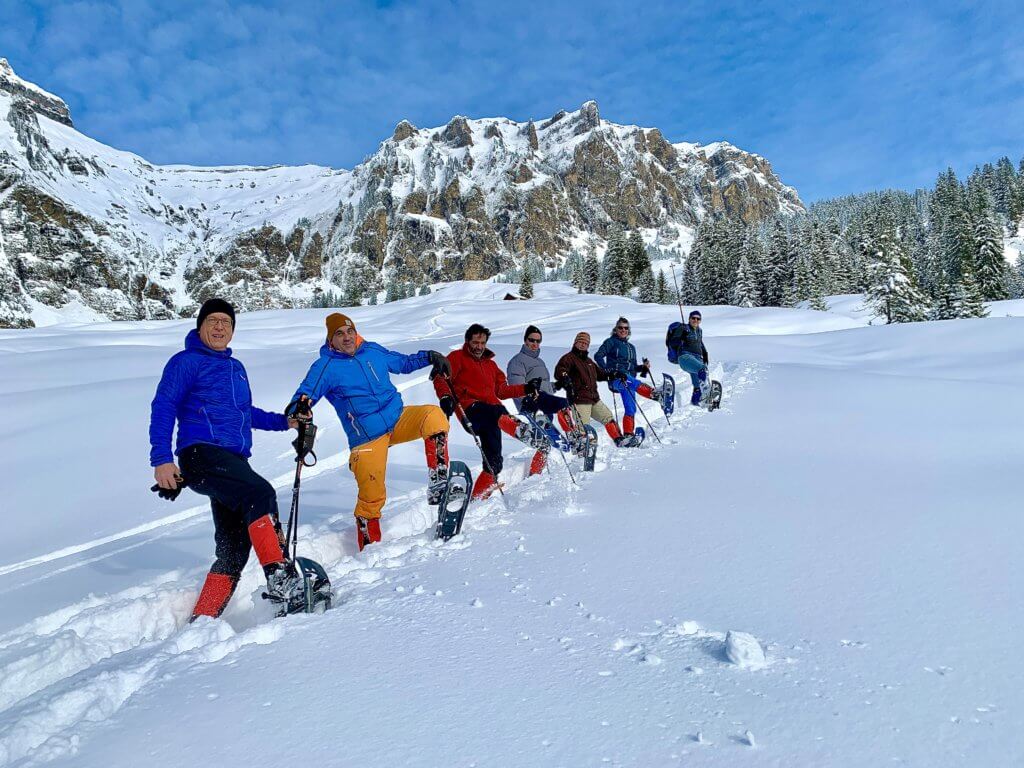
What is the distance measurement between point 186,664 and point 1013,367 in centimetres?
1557

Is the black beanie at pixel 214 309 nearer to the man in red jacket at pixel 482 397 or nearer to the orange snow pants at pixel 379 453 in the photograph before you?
the orange snow pants at pixel 379 453

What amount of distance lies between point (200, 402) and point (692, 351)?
1000cm

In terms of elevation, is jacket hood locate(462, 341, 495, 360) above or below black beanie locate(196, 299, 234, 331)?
below

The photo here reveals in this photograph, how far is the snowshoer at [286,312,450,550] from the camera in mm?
4656

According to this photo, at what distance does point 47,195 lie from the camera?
162 meters

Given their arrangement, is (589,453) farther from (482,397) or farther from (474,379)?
(474,379)

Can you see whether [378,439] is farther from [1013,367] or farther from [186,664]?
[1013,367]

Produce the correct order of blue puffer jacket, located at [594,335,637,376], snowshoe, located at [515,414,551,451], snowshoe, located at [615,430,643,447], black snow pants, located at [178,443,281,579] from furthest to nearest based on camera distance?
blue puffer jacket, located at [594,335,637,376], snowshoe, located at [615,430,643,447], snowshoe, located at [515,414,551,451], black snow pants, located at [178,443,281,579]

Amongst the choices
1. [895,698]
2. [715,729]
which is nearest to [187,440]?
[715,729]

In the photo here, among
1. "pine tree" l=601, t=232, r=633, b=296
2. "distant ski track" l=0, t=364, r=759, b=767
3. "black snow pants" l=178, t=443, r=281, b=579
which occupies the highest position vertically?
"pine tree" l=601, t=232, r=633, b=296

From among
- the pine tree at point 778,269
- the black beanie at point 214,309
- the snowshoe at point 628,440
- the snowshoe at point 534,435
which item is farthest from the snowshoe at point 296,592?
the pine tree at point 778,269

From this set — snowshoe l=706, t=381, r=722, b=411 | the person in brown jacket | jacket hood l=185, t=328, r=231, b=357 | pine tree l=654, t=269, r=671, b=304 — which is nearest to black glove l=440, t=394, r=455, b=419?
jacket hood l=185, t=328, r=231, b=357

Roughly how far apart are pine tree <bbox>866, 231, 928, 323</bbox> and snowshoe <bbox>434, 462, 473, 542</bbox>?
42.3 metres

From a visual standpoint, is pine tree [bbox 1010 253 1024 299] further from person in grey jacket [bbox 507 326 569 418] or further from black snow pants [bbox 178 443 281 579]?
black snow pants [bbox 178 443 281 579]
